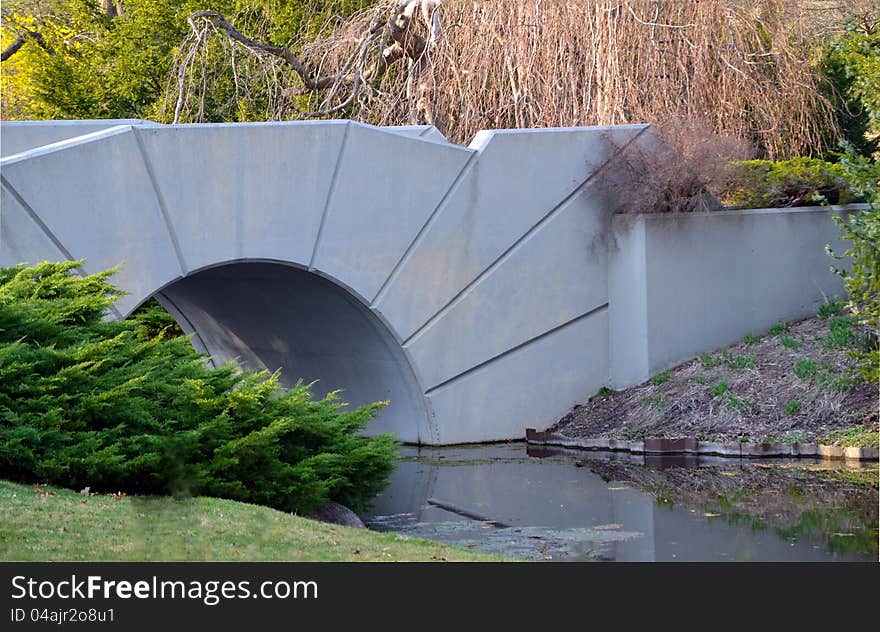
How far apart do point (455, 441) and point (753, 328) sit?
142 inches

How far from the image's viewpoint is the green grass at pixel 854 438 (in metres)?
11.1

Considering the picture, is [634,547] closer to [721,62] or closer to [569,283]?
[569,283]

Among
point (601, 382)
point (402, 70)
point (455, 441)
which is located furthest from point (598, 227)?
point (402, 70)

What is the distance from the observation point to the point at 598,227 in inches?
540

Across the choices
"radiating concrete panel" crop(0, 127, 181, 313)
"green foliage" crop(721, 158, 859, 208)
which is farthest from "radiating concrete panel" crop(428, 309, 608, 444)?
"radiating concrete panel" crop(0, 127, 181, 313)

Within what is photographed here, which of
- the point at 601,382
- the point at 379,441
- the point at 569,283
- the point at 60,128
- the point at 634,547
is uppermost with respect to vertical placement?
the point at 60,128

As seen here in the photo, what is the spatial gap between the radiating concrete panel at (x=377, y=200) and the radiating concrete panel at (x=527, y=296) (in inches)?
36.0

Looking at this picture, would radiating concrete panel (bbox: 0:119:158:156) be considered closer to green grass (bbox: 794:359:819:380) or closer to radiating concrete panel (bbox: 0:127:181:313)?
radiating concrete panel (bbox: 0:127:181:313)

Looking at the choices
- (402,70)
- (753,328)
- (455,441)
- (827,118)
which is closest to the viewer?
(455,441)

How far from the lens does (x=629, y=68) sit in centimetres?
1430

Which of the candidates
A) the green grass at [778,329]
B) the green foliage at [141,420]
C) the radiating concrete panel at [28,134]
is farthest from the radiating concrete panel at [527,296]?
the radiating concrete panel at [28,134]

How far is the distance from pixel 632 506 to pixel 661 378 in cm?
406

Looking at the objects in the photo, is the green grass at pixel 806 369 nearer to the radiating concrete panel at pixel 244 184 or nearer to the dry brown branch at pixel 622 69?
the dry brown branch at pixel 622 69

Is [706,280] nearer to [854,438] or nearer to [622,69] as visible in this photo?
[622,69]
